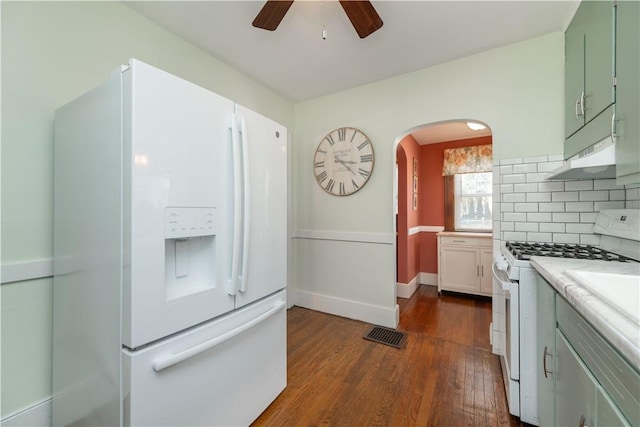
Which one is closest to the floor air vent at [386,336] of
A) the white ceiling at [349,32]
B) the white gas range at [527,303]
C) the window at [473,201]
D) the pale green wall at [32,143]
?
the white gas range at [527,303]

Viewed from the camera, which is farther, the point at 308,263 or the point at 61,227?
the point at 308,263

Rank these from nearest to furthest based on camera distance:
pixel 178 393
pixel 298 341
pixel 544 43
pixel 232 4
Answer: pixel 178 393 < pixel 232 4 < pixel 544 43 < pixel 298 341

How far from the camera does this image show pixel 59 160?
52.1 inches

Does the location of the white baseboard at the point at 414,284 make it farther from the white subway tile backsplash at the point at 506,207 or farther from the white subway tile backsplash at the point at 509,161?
the white subway tile backsplash at the point at 509,161

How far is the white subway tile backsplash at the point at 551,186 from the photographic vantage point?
6.23ft

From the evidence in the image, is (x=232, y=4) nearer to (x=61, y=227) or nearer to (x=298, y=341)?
(x=61, y=227)

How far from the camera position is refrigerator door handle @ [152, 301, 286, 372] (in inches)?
38.4

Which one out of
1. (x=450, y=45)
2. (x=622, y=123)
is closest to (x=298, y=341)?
(x=622, y=123)

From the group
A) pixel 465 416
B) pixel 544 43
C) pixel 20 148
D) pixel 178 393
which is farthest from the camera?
pixel 544 43

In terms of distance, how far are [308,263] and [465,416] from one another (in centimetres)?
201

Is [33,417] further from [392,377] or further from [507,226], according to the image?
[507,226]

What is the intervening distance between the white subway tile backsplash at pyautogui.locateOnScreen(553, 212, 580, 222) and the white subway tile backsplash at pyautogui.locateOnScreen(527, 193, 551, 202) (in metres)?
0.13

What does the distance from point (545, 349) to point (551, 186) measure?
1.26 m

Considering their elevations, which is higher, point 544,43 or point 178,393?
point 544,43
